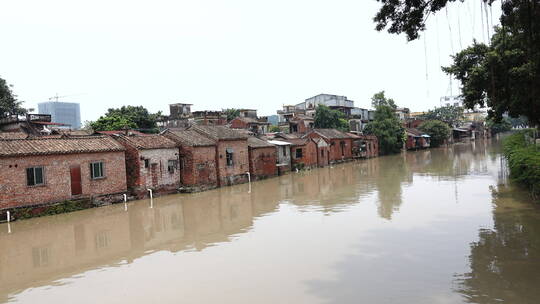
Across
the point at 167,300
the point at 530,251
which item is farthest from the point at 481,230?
the point at 167,300

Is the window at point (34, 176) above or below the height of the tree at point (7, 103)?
below

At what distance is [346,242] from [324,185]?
52.6ft

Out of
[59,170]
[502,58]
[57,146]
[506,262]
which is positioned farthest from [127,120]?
[506,262]

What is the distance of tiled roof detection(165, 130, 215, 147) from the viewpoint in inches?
1096

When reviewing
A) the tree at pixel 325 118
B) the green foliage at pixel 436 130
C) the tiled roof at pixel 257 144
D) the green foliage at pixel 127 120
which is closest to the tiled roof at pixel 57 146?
the tiled roof at pixel 257 144

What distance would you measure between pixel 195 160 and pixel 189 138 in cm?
186

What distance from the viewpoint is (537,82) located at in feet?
39.6

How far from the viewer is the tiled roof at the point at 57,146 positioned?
63.3 ft

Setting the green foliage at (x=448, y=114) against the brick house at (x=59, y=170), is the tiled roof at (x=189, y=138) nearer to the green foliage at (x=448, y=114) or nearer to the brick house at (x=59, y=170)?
the brick house at (x=59, y=170)

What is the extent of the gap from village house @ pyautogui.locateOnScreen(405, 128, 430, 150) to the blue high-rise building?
13256 centimetres

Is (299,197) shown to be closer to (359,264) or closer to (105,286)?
(359,264)

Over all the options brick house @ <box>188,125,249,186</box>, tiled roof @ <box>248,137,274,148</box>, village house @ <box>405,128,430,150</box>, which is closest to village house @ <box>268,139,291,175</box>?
tiled roof @ <box>248,137,274,148</box>

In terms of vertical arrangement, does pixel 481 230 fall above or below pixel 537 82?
below

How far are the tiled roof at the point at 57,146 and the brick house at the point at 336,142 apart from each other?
26.0m
